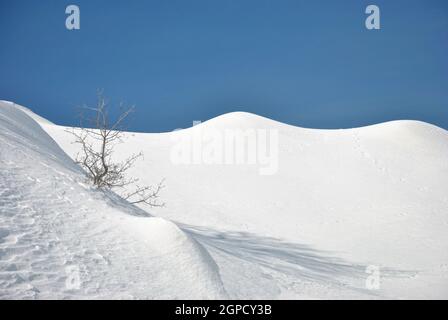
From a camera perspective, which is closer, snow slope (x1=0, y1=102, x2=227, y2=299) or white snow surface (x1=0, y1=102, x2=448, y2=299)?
snow slope (x1=0, y1=102, x2=227, y2=299)

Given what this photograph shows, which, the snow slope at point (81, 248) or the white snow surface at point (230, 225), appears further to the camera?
the white snow surface at point (230, 225)

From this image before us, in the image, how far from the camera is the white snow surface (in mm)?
4680

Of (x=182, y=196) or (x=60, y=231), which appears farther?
(x=182, y=196)

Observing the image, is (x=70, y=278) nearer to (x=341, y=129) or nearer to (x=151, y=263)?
(x=151, y=263)

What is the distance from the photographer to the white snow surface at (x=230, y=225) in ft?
15.4

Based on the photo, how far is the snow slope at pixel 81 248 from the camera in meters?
4.23

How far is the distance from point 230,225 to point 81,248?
6.80 metres

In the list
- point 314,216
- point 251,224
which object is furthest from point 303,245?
point 314,216

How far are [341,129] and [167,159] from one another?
12.8 meters

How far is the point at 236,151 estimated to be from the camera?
19781 millimetres

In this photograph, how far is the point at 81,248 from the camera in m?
4.96

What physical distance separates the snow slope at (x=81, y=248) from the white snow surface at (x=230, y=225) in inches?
0.7

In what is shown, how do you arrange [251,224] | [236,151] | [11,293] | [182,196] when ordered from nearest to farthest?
1. [11,293]
2. [251,224]
3. [182,196]
4. [236,151]

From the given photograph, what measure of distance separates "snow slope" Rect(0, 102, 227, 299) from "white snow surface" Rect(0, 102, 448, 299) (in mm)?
18
